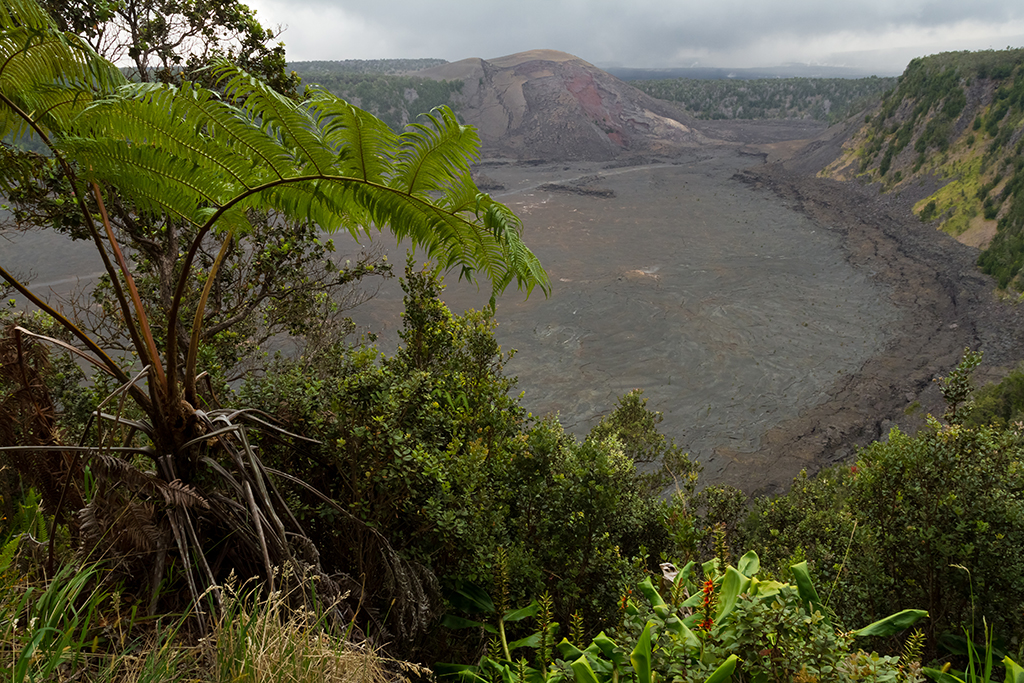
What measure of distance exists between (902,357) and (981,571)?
53.2 ft

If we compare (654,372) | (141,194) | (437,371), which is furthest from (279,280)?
(654,372)

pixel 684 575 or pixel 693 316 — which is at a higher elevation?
pixel 684 575

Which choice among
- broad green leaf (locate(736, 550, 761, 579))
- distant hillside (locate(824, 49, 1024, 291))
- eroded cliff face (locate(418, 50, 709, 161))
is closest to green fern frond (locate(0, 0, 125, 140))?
broad green leaf (locate(736, 550, 761, 579))

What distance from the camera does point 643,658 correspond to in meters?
1.85

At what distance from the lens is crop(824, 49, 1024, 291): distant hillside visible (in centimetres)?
2388

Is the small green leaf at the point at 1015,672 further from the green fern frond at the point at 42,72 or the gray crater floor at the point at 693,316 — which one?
the gray crater floor at the point at 693,316

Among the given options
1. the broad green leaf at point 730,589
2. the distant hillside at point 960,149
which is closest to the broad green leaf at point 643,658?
the broad green leaf at point 730,589

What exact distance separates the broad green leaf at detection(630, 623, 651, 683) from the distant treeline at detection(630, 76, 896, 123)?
73488 mm

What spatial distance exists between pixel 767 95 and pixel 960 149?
48661 millimetres

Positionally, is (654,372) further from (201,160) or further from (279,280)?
(201,160)

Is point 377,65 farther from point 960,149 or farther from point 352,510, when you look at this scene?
point 352,510

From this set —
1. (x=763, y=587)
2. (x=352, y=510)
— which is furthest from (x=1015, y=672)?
(x=352, y=510)

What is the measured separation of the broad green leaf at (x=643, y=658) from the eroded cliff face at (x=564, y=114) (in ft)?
163

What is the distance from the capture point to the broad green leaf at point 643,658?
1846mm
